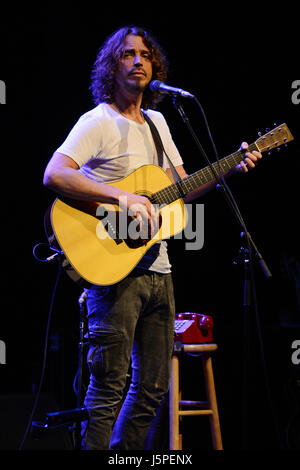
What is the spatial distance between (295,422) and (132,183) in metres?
2.43

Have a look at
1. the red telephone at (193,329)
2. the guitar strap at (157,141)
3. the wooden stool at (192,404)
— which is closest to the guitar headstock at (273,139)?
the guitar strap at (157,141)

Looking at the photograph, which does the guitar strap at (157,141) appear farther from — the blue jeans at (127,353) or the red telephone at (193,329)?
the red telephone at (193,329)

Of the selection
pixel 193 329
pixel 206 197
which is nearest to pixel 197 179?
pixel 193 329

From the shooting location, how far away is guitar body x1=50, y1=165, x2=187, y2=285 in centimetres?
223

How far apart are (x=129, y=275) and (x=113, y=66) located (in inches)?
43.8

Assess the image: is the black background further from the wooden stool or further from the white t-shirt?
the white t-shirt

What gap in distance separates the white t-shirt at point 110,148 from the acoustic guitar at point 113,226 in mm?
56

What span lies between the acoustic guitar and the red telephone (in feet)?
2.94

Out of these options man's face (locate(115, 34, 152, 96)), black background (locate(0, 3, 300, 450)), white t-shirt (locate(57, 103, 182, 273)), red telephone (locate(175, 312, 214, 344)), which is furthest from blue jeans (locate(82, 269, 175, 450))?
black background (locate(0, 3, 300, 450))

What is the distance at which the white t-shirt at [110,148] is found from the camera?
2314mm

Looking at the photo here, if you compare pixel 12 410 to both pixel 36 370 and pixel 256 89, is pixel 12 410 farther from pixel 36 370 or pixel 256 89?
pixel 256 89

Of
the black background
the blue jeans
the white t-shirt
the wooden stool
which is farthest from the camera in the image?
the black background

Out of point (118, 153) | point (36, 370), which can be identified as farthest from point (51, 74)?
point (36, 370)
